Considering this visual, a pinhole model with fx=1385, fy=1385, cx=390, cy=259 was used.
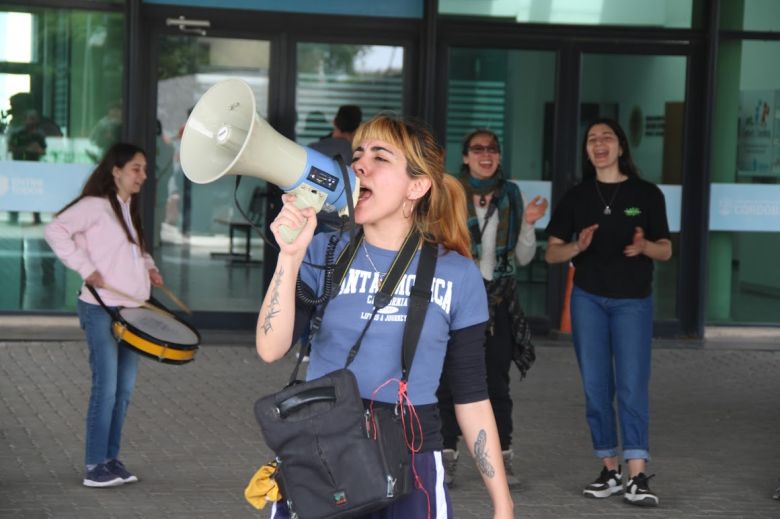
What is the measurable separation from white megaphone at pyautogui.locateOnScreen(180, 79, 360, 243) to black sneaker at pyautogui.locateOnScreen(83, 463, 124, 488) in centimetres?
382

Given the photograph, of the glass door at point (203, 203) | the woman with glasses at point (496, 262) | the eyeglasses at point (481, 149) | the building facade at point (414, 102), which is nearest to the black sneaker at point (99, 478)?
the woman with glasses at point (496, 262)

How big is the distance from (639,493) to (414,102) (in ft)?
20.9

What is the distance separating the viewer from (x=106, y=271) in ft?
23.6

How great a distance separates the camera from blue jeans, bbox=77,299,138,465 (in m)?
7.13

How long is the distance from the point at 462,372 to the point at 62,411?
5832mm

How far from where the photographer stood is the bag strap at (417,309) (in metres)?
3.74

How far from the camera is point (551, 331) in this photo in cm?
1291

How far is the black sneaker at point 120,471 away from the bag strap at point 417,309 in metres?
3.86

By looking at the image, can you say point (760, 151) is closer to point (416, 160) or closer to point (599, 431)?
point (599, 431)

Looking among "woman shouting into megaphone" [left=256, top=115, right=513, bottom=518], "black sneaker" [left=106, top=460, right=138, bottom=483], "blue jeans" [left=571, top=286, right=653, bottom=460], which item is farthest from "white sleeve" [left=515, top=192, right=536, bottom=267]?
"woman shouting into megaphone" [left=256, top=115, right=513, bottom=518]

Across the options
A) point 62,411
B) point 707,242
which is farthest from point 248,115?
point 707,242

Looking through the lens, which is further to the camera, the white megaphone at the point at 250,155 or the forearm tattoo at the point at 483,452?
the forearm tattoo at the point at 483,452

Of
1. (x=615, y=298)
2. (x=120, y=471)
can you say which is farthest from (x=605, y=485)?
(x=120, y=471)

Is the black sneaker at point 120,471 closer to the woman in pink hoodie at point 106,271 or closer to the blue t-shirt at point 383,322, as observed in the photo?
the woman in pink hoodie at point 106,271
